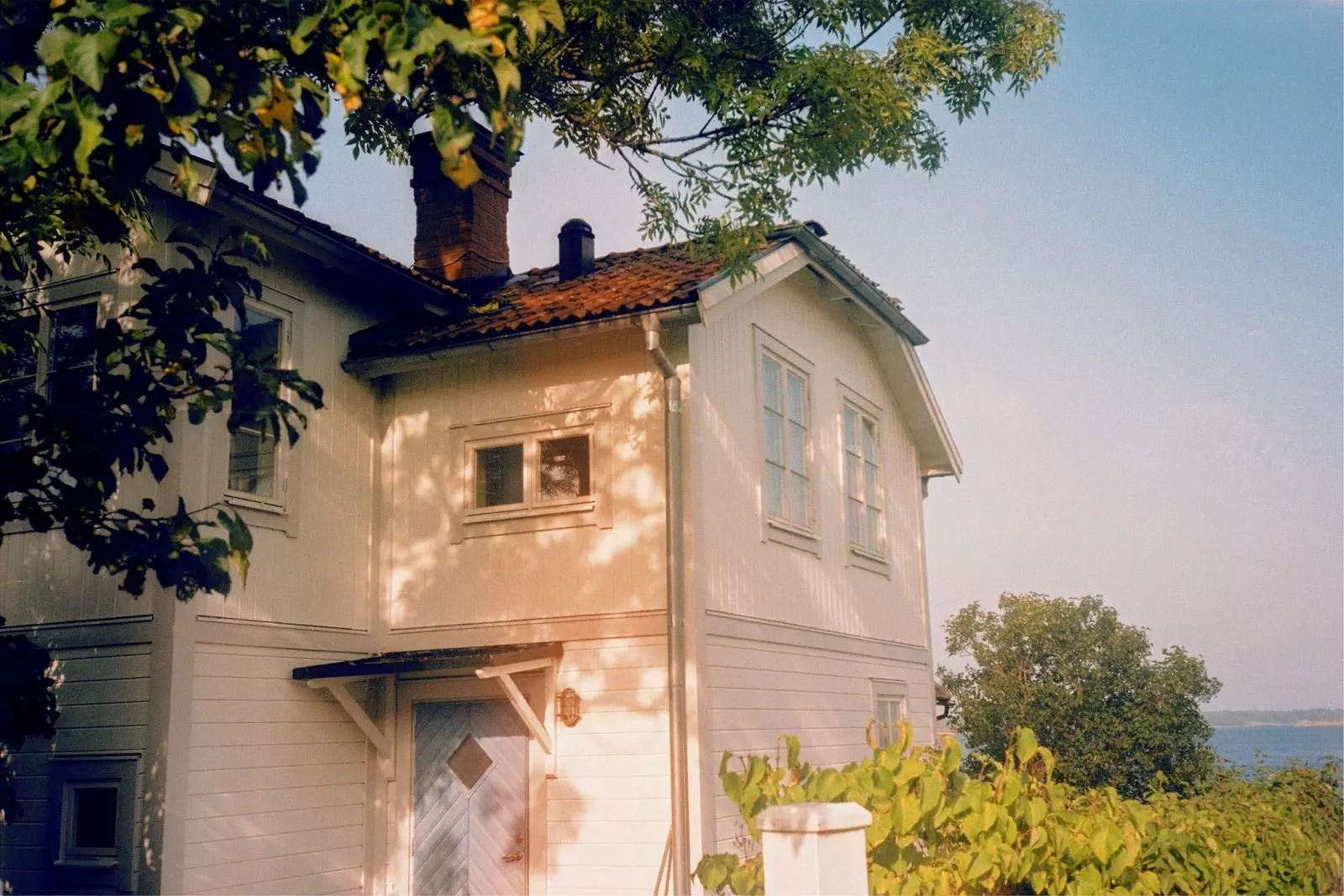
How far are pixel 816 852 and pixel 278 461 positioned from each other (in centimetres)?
751

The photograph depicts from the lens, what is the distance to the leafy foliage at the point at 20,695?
270 inches

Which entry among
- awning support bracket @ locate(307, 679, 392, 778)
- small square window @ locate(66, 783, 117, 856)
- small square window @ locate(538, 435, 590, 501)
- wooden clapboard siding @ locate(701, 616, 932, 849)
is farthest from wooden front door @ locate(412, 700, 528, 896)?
small square window @ locate(66, 783, 117, 856)

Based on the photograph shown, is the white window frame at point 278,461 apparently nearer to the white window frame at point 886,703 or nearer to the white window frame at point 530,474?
the white window frame at point 530,474

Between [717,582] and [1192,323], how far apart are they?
29.6 ft

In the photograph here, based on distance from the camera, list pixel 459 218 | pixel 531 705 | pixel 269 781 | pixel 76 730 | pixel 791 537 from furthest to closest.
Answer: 1. pixel 459 218
2. pixel 791 537
3. pixel 531 705
4. pixel 269 781
5. pixel 76 730

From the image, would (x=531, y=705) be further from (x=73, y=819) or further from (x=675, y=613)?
(x=73, y=819)

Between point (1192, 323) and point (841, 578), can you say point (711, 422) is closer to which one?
point (841, 578)

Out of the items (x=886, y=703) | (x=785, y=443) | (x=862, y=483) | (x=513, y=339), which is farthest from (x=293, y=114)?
(x=886, y=703)

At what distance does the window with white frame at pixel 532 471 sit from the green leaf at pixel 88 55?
6272 mm

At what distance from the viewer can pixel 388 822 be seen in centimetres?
1065

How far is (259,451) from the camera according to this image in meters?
10.1

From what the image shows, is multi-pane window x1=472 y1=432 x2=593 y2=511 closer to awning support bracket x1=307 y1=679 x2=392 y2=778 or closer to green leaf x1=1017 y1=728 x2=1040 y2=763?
awning support bracket x1=307 y1=679 x2=392 y2=778

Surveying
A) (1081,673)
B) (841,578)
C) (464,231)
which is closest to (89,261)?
(464,231)

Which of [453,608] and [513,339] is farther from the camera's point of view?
[453,608]
